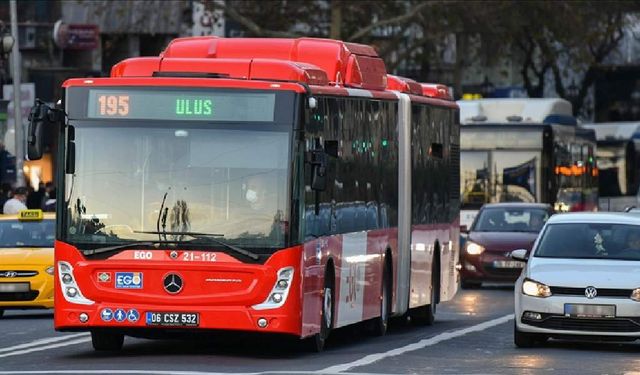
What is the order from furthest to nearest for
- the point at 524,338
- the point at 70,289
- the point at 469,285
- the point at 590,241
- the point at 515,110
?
the point at 515,110, the point at 469,285, the point at 590,241, the point at 524,338, the point at 70,289

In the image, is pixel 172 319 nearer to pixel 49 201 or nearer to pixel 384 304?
pixel 384 304

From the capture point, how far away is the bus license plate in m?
18.2

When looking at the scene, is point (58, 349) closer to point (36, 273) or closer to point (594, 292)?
point (594, 292)

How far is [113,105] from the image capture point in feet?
61.0

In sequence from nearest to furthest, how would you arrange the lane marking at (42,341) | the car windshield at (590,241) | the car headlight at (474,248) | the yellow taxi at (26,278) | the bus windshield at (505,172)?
the lane marking at (42,341) < the car windshield at (590,241) < the yellow taxi at (26,278) < the car headlight at (474,248) < the bus windshield at (505,172)

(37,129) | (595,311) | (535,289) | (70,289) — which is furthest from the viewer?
(535,289)

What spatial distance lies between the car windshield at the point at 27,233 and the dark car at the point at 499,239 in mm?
9722

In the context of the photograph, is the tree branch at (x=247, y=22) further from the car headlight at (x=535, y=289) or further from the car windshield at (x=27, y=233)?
the car headlight at (x=535, y=289)

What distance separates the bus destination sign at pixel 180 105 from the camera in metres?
18.5

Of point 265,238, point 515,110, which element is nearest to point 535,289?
point 265,238

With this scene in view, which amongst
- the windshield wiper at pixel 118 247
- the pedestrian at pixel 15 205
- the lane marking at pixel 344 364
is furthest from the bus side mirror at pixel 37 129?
the pedestrian at pixel 15 205

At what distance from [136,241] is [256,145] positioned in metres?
1.31

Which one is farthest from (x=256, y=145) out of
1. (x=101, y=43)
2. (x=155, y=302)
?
(x=101, y=43)

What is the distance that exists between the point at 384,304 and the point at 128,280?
5.12 metres
